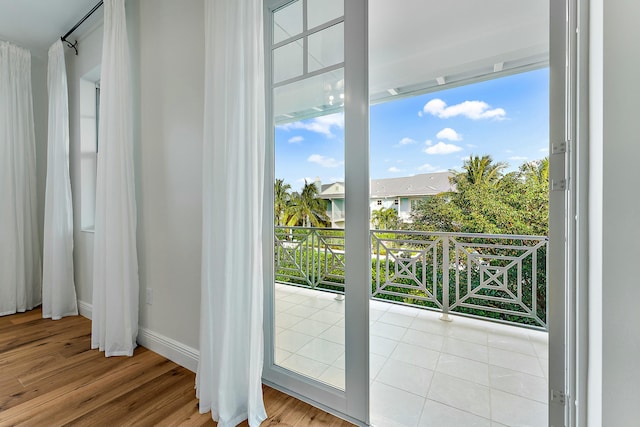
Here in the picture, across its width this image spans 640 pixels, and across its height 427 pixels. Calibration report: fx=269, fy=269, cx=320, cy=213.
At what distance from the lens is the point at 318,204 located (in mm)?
1502

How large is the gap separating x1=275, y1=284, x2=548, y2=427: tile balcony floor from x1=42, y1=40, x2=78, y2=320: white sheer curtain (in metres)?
2.54

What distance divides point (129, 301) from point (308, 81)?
199cm

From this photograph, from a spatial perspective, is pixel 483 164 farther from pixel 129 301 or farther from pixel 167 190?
pixel 129 301

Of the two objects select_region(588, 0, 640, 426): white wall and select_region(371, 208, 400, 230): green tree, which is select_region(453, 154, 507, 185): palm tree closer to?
select_region(371, 208, 400, 230): green tree

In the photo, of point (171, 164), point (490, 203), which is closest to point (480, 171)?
point (490, 203)

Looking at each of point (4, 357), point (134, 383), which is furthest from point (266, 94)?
point (4, 357)

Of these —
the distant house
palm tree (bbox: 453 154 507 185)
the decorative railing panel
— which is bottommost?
the decorative railing panel

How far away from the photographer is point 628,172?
681 mm

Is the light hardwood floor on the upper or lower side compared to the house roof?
lower

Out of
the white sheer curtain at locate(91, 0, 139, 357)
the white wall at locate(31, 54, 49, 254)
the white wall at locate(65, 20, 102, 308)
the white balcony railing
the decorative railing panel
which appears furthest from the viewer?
the white wall at locate(31, 54, 49, 254)

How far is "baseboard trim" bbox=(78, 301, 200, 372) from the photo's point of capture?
5.82 feet

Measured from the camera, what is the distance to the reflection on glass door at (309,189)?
4.59ft

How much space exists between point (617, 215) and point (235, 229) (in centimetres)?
139

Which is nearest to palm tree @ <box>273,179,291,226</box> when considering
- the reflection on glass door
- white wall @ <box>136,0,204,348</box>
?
the reflection on glass door
